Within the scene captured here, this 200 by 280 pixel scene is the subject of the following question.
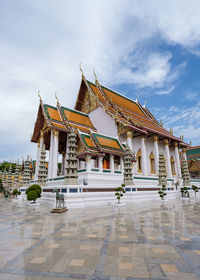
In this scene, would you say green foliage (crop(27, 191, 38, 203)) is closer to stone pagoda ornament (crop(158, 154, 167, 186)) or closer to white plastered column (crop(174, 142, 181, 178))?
stone pagoda ornament (crop(158, 154, 167, 186))

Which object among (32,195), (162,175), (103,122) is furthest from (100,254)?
(103,122)

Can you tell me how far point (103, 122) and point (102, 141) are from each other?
5892 millimetres

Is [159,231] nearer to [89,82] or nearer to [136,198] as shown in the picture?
[136,198]

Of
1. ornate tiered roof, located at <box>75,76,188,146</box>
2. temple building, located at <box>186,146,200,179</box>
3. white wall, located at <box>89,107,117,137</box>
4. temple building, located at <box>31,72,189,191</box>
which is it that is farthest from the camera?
temple building, located at <box>186,146,200,179</box>

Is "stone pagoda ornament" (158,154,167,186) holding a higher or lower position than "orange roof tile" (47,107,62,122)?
lower

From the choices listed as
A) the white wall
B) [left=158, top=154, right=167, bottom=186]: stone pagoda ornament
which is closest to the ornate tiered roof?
the white wall

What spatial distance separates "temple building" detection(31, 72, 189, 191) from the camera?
15680 millimetres

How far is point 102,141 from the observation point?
17250 millimetres

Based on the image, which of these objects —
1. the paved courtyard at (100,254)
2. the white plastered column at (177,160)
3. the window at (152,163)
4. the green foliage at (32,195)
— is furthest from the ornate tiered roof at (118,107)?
the paved courtyard at (100,254)

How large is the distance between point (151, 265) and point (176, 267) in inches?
14.5

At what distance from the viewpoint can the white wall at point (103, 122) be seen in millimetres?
21677

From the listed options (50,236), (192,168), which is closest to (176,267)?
(50,236)

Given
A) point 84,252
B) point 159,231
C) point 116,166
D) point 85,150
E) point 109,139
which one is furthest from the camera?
point 116,166

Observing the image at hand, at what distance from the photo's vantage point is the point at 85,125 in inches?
862
